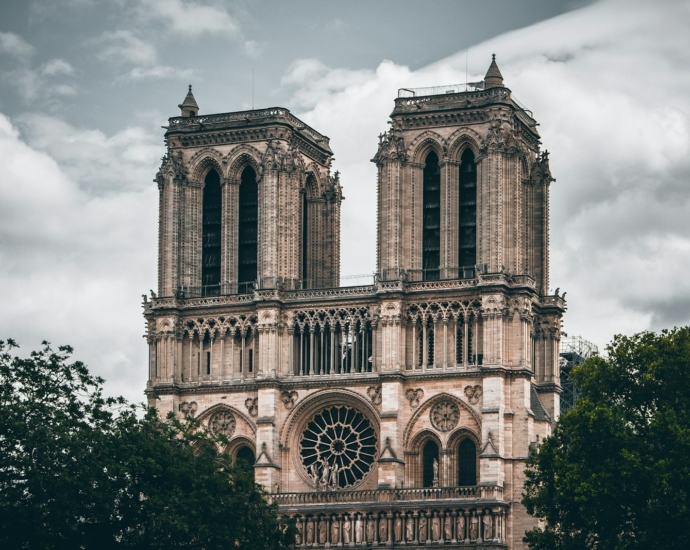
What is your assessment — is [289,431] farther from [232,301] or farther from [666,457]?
[666,457]

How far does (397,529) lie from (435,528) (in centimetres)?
215

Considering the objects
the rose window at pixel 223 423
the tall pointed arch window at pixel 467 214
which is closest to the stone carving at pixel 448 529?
the tall pointed arch window at pixel 467 214

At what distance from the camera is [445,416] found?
109m

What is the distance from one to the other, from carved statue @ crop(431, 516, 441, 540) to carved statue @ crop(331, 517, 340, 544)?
5318mm

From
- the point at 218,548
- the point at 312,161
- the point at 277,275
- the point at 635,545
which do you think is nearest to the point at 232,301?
the point at 277,275

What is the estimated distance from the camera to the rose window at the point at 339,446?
112m

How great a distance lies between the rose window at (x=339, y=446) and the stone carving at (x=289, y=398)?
1550 millimetres

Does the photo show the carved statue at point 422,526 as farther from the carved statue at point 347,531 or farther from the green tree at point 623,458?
the green tree at point 623,458

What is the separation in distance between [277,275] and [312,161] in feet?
30.9

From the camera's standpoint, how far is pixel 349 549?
108 metres

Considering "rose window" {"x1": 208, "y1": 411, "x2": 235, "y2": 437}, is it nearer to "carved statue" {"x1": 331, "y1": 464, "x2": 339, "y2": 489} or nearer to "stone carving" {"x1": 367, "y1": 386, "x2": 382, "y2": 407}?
"carved statue" {"x1": 331, "y1": 464, "x2": 339, "y2": 489}

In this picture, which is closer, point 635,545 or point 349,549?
point 635,545

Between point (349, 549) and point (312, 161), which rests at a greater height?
point (312, 161)

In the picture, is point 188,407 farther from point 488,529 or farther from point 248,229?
point 488,529
